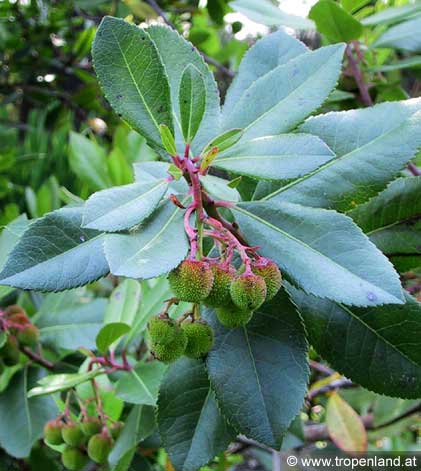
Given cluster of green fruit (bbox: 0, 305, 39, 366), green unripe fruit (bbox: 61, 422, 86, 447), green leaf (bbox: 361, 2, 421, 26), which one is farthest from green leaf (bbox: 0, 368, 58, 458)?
green leaf (bbox: 361, 2, 421, 26)

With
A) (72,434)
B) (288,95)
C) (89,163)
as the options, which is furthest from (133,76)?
(89,163)

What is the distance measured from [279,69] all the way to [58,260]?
15.4 inches

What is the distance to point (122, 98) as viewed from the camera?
2.46 feet

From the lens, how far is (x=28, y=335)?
126 cm

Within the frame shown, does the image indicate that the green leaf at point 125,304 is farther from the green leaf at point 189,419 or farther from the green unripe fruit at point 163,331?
the green unripe fruit at point 163,331

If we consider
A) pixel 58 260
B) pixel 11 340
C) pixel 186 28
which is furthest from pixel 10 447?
pixel 186 28

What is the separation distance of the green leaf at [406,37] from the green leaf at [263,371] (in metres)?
0.66

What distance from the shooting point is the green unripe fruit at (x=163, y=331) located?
707mm

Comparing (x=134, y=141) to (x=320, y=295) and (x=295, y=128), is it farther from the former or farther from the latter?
(x=320, y=295)

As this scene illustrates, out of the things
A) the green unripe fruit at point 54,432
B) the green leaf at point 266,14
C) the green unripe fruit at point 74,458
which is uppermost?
the green leaf at point 266,14

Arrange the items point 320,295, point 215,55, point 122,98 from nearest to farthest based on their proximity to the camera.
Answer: point 320,295 < point 122,98 < point 215,55

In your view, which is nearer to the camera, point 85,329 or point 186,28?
point 85,329

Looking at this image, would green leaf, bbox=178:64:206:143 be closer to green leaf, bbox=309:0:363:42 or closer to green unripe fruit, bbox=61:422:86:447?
green leaf, bbox=309:0:363:42

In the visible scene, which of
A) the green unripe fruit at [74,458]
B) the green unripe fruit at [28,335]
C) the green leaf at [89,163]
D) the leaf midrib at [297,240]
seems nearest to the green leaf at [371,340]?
the leaf midrib at [297,240]
